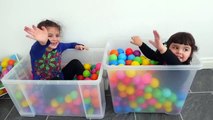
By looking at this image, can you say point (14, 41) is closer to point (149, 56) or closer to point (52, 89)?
point (52, 89)

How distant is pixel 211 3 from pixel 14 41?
1.22 meters

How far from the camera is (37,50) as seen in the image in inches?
44.1

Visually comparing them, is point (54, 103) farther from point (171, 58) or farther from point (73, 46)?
point (171, 58)

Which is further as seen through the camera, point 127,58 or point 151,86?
point 127,58

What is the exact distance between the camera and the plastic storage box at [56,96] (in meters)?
1.04

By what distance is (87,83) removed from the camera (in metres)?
1.01

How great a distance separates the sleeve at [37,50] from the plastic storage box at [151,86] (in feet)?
1.10

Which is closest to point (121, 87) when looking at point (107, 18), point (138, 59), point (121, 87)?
point (121, 87)

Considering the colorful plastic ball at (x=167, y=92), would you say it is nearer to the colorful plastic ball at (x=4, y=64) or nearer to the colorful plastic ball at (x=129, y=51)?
the colorful plastic ball at (x=129, y=51)

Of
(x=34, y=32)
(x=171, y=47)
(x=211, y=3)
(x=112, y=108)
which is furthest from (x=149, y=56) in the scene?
(x=34, y=32)

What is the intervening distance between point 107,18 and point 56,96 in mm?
528

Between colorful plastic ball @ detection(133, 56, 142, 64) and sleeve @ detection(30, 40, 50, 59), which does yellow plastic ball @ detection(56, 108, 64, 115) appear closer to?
sleeve @ detection(30, 40, 50, 59)

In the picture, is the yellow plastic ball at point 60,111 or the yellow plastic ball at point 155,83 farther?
the yellow plastic ball at point 60,111

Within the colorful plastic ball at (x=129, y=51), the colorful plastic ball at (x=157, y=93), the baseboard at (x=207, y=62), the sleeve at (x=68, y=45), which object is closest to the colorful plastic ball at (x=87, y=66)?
the sleeve at (x=68, y=45)
